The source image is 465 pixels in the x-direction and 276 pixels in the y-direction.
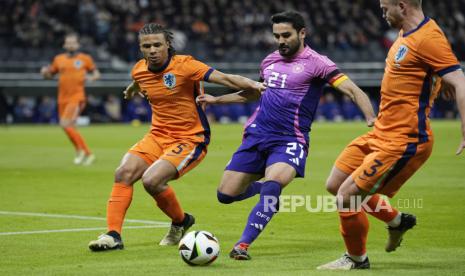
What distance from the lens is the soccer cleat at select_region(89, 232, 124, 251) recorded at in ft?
29.1

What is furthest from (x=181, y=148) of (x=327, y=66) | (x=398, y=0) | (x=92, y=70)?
(x=92, y=70)

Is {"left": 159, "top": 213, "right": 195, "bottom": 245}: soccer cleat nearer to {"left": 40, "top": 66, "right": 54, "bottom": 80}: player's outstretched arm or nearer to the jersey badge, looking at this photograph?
the jersey badge

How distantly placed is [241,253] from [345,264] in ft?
3.12

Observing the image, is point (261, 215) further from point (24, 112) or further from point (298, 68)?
point (24, 112)

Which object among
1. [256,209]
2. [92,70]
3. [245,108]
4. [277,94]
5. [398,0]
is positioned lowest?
[245,108]

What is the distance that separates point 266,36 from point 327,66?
99.4ft

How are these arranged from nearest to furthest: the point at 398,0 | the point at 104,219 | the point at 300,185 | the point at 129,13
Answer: the point at 398,0 < the point at 104,219 < the point at 300,185 < the point at 129,13

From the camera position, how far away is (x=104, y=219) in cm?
1142

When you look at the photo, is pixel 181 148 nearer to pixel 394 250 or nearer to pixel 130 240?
pixel 130 240

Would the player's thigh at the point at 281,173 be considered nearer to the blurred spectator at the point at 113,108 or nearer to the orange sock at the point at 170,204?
the orange sock at the point at 170,204

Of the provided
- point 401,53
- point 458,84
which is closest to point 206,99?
point 401,53

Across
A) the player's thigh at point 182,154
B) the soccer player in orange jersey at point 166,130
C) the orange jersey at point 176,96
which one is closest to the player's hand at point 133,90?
the soccer player in orange jersey at point 166,130

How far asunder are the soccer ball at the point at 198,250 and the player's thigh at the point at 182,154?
4.62 feet

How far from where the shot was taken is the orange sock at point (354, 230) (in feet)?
25.8
